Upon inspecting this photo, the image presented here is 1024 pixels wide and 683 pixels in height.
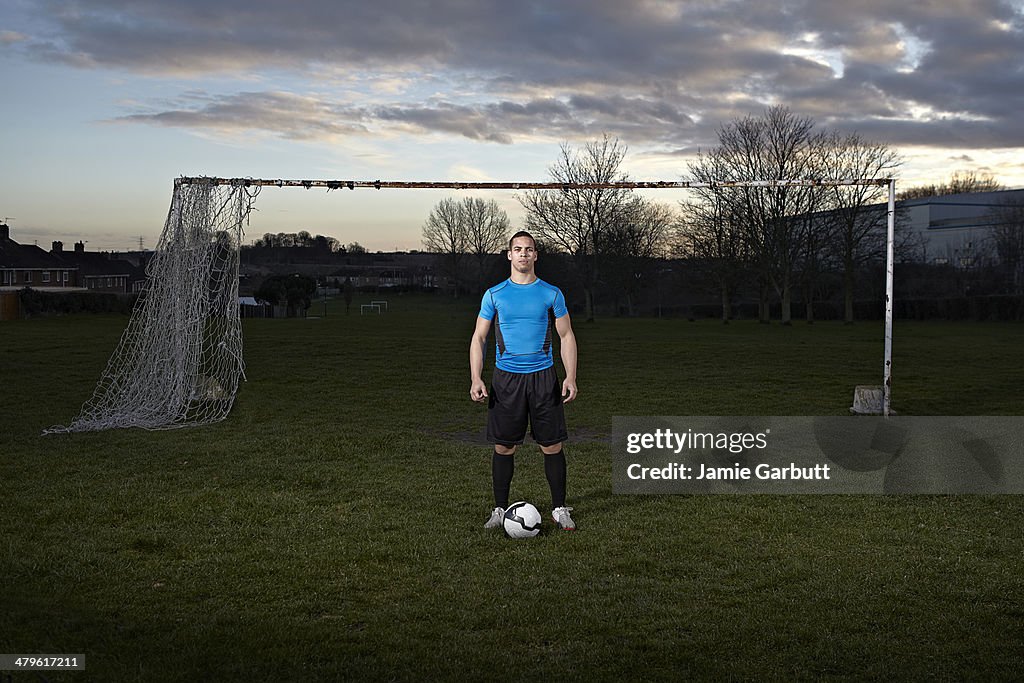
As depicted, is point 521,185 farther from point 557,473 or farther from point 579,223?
point 579,223

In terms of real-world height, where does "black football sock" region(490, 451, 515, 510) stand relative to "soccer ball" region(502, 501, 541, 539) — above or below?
above

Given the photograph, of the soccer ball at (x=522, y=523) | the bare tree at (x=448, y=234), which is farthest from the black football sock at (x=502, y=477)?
the bare tree at (x=448, y=234)

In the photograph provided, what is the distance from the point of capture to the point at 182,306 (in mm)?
11477

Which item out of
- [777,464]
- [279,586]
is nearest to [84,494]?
[279,586]

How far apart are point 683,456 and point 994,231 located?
2201 inches

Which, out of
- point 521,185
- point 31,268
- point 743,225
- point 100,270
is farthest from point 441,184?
point 100,270

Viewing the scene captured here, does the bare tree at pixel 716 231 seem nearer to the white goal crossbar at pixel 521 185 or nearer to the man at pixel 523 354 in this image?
the white goal crossbar at pixel 521 185

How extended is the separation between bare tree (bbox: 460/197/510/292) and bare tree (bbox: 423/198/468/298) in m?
0.54

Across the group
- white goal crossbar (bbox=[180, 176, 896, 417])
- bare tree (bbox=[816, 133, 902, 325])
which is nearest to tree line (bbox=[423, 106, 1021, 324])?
bare tree (bbox=[816, 133, 902, 325])

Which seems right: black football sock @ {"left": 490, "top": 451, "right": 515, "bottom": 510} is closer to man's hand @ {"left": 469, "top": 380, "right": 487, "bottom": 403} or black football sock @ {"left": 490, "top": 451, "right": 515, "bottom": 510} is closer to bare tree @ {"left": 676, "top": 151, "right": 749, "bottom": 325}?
man's hand @ {"left": 469, "top": 380, "right": 487, "bottom": 403}

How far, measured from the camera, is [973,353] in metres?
23.9

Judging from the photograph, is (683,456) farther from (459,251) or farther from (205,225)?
(459,251)

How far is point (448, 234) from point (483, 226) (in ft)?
11.1

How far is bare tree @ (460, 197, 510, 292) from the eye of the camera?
5459cm
